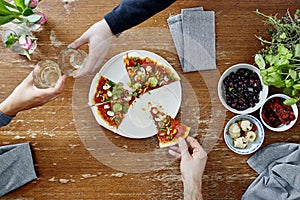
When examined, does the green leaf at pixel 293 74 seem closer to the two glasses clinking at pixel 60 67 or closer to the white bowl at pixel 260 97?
the white bowl at pixel 260 97

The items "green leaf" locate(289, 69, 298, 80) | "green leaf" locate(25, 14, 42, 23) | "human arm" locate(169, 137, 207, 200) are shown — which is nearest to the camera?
"green leaf" locate(289, 69, 298, 80)

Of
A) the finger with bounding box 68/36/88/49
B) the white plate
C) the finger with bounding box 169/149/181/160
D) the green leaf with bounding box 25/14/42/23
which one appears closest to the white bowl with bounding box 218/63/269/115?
the white plate

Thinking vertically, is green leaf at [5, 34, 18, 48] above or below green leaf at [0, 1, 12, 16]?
below

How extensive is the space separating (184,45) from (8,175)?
872mm

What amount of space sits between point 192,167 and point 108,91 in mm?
450

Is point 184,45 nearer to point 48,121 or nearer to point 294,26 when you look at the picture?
point 294,26

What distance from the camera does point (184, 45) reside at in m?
1.47

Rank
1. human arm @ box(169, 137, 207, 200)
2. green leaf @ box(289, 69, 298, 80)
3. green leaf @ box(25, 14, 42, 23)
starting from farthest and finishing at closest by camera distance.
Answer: human arm @ box(169, 137, 207, 200) → green leaf @ box(25, 14, 42, 23) → green leaf @ box(289, 69, 298, 80)

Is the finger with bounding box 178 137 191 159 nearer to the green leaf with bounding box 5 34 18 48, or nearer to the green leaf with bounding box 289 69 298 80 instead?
the green leaf with bounding box 289 69 298 80

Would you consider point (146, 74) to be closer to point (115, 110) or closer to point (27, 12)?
point (115, 110)

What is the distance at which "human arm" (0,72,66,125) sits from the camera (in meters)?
1.27

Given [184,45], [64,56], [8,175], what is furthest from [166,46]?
[8,175]

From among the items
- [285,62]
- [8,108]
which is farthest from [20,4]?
[285,62]

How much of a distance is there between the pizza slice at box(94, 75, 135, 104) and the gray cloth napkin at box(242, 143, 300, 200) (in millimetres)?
575
